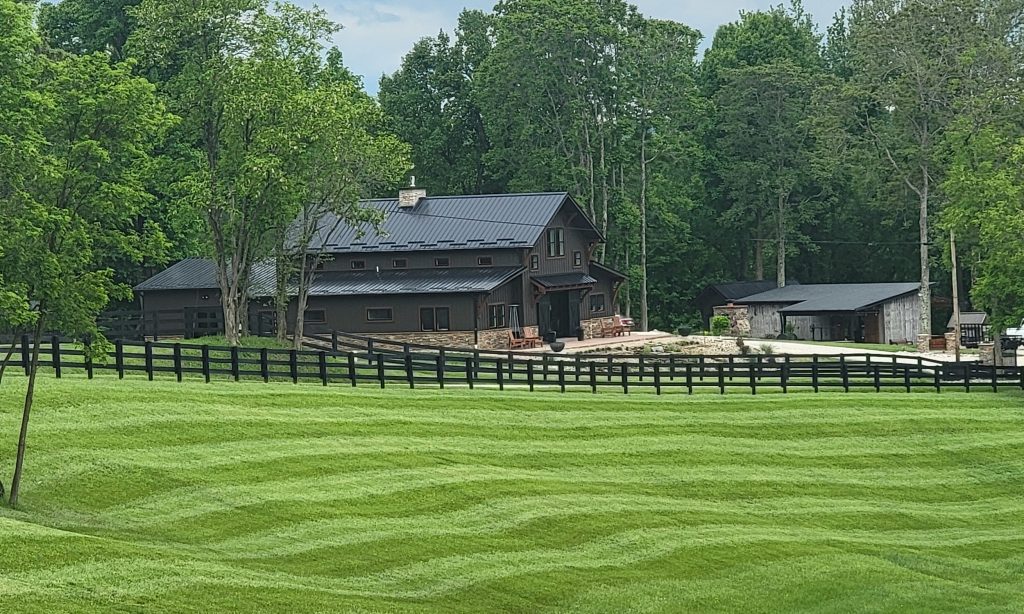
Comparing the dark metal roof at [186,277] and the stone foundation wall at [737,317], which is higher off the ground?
the dark metal roof at [186,277]

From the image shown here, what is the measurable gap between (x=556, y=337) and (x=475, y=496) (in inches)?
1763

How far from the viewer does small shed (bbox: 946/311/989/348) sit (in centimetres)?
7822

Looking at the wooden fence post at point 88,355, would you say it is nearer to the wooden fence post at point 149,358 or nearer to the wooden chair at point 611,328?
the wooden fence post at point 149,358

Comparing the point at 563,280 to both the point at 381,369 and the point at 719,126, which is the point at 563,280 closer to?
the point at 719,126

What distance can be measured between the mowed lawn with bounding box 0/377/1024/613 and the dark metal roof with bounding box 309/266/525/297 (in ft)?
88.6

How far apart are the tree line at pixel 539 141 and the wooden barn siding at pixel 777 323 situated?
7.17 m

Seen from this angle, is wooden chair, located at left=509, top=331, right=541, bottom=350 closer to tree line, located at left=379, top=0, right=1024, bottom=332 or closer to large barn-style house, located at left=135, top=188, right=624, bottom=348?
large barn-style house, located at left=135, top=188, right=624, bottom=348

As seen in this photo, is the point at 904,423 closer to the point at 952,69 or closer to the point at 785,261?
the point at 952,69

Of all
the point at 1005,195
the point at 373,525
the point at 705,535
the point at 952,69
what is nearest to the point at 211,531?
the point at 373,525

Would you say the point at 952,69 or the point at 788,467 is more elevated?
the point at 952,69

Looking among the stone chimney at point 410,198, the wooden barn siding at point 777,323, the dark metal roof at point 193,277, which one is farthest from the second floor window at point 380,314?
the wooden barn siding at point 777,323

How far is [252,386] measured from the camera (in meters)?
38.5

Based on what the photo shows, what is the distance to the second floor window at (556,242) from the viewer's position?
7481 cm

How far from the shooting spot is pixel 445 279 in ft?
230
